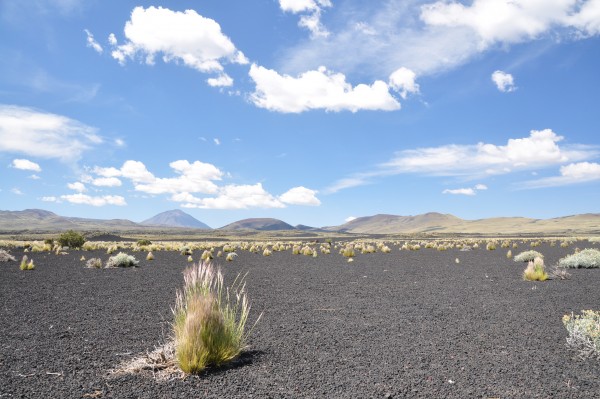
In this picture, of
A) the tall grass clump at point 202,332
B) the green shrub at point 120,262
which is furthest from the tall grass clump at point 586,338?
the green shrub at point 120,262

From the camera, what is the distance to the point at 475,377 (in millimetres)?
5609

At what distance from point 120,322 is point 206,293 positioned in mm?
4100

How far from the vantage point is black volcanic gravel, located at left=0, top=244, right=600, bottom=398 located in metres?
5.23

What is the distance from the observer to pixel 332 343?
7387 millimetres

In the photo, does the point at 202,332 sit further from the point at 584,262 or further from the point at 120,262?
the point at 584,262

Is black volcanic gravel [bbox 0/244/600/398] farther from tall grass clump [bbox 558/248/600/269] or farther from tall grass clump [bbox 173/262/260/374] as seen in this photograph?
tall grass clump [bbox 558/248/600/269]

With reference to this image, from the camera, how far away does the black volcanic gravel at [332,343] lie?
523 centimetres

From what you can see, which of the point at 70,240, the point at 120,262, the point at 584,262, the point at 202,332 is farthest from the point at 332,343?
the point at 70,240

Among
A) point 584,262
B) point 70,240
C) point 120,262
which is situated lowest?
point 584,262

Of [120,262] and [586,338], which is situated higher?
[120,262]

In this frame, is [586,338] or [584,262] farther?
[584,262]

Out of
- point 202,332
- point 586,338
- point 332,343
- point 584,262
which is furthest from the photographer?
point 584,262

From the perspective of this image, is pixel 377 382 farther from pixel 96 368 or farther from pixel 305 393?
pixel 96 368

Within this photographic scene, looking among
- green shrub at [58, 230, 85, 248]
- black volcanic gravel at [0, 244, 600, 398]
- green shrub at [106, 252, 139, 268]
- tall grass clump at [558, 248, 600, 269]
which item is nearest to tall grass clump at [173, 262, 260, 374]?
black volcanic gravel at [0, 244, 600, 398]
